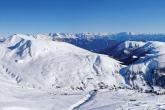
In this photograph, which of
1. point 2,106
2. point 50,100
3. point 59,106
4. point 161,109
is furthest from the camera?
point 50,100

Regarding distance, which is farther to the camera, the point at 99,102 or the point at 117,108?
the point at 99,102

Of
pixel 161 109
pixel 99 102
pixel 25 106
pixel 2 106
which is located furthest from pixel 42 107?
pixel 161 109

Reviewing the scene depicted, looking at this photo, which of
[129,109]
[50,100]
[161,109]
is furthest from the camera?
[50,100]

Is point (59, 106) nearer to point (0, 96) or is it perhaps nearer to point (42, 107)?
point (42, 107)

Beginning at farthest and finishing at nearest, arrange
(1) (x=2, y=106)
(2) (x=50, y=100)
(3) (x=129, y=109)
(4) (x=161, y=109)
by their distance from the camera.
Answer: (2) (x=50, y=100), (1) (x=2, y=106), (3) (x=129, y=109), (4) (x=161, y=109)

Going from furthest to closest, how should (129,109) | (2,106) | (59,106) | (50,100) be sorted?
(50,100) < (59,106) < (2,106) < (129,109)

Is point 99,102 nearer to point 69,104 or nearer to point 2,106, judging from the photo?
point 69,104

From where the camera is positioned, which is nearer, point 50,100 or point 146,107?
point 146,107

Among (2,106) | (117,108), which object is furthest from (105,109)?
(2,106)

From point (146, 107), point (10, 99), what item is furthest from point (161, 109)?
point (10, 99)
